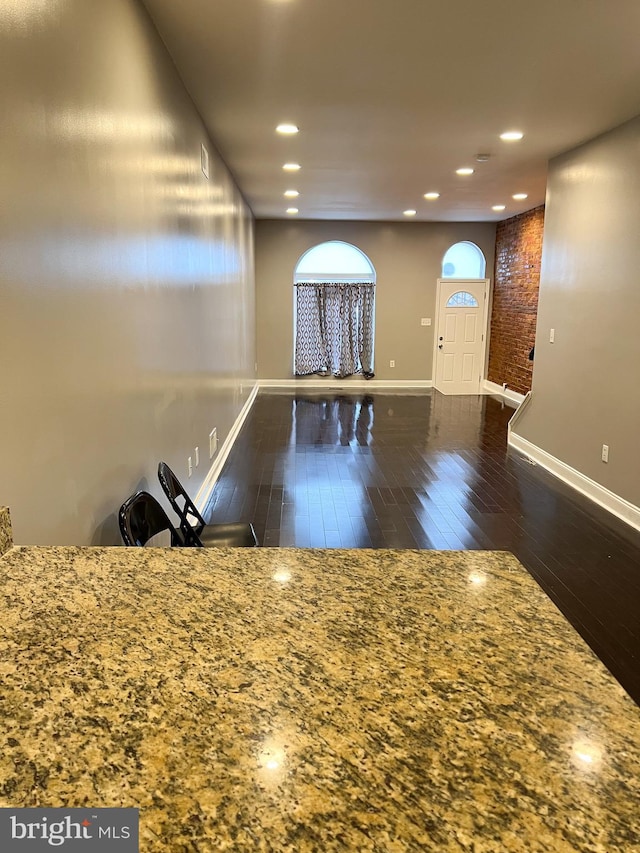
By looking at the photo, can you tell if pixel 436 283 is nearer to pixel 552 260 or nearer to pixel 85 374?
pixel 552 260

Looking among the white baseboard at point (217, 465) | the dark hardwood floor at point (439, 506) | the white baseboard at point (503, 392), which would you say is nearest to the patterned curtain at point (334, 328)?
the white baseboard at point (503, 392)

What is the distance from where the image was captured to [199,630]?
1099 millimetres

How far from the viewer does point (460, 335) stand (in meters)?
10.8

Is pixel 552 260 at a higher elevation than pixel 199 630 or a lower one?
higher

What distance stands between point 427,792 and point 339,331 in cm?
1036

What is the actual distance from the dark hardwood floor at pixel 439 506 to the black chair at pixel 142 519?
1292 mm

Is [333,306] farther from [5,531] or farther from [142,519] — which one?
[5,531]

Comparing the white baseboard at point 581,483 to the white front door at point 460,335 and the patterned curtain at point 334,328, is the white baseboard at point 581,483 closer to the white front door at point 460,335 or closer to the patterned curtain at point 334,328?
the white front door at point 460,335

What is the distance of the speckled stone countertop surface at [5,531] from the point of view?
1.39m

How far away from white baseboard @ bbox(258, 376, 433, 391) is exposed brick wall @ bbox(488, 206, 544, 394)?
135 centimetres

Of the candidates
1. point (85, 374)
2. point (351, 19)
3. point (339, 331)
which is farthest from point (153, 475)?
point (339, 331)

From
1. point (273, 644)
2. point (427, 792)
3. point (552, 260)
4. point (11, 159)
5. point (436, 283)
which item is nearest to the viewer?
point (427, 792)

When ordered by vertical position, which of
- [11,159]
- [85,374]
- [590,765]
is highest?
[11,159]

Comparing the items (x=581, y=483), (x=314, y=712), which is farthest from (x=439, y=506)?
(x=314, y=712)
